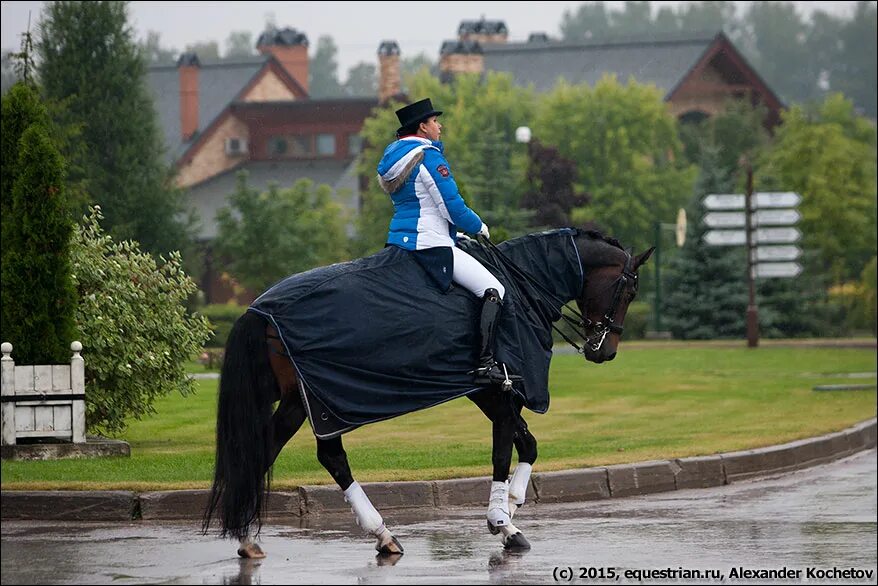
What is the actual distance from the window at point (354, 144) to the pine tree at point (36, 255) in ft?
220

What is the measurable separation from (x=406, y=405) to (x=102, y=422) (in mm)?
6112

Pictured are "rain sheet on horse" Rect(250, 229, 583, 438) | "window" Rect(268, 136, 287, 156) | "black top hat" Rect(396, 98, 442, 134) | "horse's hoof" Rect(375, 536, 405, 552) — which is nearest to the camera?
"horse's hoof" Rect(375, 536, 405, 552)

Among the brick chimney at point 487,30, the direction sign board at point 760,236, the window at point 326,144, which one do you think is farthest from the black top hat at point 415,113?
the brick chimney at point 487,30

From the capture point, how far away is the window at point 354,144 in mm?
81438

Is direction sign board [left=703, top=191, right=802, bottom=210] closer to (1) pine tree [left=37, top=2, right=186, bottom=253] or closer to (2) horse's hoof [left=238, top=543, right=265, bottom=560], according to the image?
(1) pine tree [left=37, top=2, right=186, bottom=253]

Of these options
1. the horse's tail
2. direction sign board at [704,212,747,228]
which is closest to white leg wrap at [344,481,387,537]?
the horse's tail

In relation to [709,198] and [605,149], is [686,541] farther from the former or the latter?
[605,149]

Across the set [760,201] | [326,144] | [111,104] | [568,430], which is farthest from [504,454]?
[326,144]

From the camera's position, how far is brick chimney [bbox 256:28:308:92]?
93875 millimetres

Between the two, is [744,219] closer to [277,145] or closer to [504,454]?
[504,454]

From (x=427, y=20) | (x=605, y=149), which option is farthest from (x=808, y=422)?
(x=427, y=20)

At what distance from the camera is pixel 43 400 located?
14.2 metres

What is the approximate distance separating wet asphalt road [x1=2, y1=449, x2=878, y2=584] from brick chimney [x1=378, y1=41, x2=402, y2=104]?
66122mm

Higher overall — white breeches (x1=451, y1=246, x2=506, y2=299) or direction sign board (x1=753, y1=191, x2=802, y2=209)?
white breeches (x1=451, y1=246, x2=506, y2=299)
